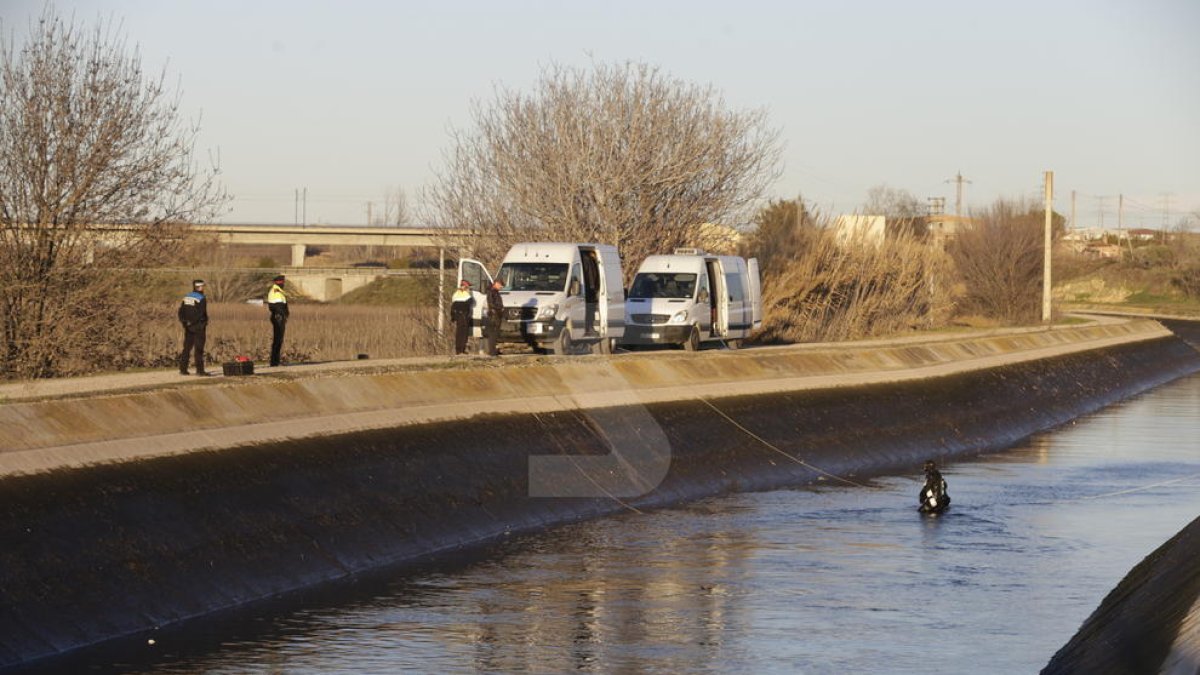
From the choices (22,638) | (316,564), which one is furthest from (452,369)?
(22,638)

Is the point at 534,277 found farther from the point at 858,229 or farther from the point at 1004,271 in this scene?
the point at 1004,271

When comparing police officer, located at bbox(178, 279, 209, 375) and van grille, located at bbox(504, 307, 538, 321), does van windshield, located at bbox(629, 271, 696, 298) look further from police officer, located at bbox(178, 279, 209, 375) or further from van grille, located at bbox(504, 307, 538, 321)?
police officer, located at bbox(178, 279, 209, 375)

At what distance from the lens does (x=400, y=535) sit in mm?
24156

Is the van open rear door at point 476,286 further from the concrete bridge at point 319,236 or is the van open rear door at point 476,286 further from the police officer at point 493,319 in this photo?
the concrete bridge at point 319,236

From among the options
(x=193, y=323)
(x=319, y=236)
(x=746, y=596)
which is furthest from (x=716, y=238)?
(x=319, y=236)

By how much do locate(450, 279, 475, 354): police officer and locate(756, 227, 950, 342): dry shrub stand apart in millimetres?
22716

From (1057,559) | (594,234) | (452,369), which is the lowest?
(1057,559)

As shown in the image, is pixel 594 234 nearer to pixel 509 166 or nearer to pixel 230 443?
pixel 509 166

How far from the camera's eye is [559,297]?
40312 millimetres

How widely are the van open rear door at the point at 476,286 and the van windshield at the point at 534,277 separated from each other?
48 centimetres

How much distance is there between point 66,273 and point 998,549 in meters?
21.3

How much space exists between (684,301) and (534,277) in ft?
19.4

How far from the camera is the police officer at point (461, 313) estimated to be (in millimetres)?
38844

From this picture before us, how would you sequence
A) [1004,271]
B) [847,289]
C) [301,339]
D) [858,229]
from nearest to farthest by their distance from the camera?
1. [301,339]
2. [847,289]
3. [858,229]
4. [1004,271]
